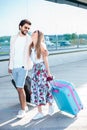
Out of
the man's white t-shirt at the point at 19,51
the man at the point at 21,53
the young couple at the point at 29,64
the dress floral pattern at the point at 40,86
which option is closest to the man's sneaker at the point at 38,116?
the young couple at the point at 29,64

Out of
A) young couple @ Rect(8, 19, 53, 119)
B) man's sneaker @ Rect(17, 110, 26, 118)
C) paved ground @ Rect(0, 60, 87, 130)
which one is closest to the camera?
paved ground @ Rect(0, 60, 87, 130)

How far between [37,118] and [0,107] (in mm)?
1078

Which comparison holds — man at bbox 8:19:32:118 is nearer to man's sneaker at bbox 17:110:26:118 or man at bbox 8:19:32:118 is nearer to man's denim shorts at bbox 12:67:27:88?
man's denim shorts at bbox 12:67:27:88

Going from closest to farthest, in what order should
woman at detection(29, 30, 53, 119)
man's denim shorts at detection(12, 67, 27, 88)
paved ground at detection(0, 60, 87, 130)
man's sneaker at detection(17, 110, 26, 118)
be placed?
paved ground at detection(0, 60, 87, 130)
woman at detection(29, 30, 53, 119)
man's denim shorts at detection(12, 67, 27, 88)
man's sneaker at detection(17, 110, 26, 118)

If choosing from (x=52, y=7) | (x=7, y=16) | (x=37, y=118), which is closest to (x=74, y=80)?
(x=7, y=16)

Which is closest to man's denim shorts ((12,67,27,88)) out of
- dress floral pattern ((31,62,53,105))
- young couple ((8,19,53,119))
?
young couple ((8,19,53,119))

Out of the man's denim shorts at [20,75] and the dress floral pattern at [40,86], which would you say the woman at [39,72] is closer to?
the dress floral pattern at [40,86]

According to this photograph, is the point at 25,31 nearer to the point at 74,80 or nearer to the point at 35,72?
the point at 35,72

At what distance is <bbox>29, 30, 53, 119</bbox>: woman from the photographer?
439cm

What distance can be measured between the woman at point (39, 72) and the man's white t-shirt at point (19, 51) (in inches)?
5.1

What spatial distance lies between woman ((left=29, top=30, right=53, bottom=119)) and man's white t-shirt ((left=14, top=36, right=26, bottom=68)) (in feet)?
0.42

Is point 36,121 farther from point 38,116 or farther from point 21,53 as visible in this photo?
point 21,53

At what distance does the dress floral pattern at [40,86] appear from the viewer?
4.51m

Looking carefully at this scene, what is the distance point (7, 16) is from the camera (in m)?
9.47
